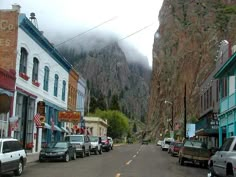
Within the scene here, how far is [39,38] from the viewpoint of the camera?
3925cm

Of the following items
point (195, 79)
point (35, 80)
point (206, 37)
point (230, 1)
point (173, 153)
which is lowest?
point (173, 153)

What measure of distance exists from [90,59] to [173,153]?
145 meters

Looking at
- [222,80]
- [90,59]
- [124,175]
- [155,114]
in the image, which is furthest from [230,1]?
[124,175]

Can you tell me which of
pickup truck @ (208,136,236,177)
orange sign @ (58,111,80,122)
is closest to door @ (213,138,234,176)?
pickup truck @ (208,136,236,177)

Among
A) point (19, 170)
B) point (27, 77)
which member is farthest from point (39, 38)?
point (19, 170)

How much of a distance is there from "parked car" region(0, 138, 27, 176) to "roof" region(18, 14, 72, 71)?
16.2 metres

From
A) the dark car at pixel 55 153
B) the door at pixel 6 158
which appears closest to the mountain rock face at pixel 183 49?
the dark car at pixel 55 153

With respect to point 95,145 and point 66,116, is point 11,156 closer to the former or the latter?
point 95,145

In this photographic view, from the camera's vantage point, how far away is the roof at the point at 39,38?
34.5 m

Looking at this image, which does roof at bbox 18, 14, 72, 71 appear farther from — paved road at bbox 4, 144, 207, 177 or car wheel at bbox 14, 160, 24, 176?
car wheel at bbox 14, 160, 24, 176

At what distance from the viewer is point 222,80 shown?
4003 cm

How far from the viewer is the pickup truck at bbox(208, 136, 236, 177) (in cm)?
1509

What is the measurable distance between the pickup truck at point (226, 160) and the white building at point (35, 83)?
2021 centimetres

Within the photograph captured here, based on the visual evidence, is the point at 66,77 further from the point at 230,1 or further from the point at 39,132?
the point at 230,1
